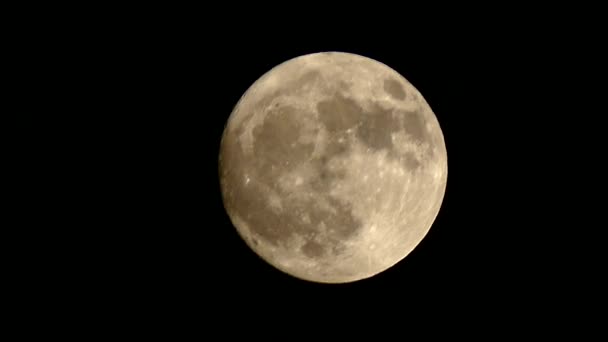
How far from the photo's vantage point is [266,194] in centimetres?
343

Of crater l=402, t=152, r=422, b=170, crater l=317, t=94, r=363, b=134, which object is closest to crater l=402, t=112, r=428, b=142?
crater l=402, t=152, r=422, b=170

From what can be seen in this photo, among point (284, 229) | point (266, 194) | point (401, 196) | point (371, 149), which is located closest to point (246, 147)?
point (266, 194)

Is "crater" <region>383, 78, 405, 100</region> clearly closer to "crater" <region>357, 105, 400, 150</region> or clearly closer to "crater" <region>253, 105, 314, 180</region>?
"crater" <region>357, 105, 400, 150</region>

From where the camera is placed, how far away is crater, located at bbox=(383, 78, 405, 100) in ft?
11.7

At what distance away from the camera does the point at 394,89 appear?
3.61 m

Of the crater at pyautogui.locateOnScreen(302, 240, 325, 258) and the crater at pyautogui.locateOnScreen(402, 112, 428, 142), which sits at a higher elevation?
Answer: the crater at pyautogui.locateOnScreen(402, 112, 428, 142)

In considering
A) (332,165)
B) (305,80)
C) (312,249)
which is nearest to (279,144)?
(332,165)

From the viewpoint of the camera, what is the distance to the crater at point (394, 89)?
141 inches

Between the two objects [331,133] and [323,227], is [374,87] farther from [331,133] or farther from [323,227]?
[323,227]

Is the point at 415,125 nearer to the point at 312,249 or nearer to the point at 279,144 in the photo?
the point at 279,144

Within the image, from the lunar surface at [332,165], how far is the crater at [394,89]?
1 cm

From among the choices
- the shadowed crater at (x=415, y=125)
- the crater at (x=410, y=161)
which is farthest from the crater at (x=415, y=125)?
the crater at (x=410, y=161)

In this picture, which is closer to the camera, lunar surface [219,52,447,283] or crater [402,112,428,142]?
lunar surface [219,52,447,283]

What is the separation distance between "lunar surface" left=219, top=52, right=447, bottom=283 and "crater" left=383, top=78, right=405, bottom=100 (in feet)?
0.03
